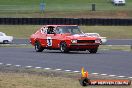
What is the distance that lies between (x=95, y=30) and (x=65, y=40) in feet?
94.3

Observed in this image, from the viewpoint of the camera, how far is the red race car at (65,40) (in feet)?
91.4

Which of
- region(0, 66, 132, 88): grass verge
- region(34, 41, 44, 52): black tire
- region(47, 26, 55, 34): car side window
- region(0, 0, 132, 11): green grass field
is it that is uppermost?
region(0, 66, 132, 88): grass verge

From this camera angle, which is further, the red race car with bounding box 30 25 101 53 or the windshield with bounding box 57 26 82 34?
the windshield with bounding box 57 26 82 34

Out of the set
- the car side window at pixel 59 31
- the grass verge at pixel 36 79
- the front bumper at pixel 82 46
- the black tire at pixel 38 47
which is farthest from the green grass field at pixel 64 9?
the grass verge at pixel 36 79

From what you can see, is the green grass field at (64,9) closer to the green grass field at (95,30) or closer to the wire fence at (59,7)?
the wire fence at (59,7)

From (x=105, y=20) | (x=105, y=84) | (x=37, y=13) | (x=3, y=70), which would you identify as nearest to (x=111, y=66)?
(x=3, y=70)

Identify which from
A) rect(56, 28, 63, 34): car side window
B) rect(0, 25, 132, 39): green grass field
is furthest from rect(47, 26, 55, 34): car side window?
rect(0, 25, 132, 39): green grass field

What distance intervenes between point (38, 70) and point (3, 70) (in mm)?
1070

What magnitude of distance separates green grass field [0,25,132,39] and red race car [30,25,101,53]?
2556 cm

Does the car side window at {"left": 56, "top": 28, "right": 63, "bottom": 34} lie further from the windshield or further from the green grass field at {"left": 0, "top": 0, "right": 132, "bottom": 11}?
the green grass field at {"left": 0, "top": 0, "right": 132, "bottom": 11}

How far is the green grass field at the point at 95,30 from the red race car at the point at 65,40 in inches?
1006

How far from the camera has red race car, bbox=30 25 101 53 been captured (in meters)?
27.8

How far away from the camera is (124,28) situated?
57.2 m

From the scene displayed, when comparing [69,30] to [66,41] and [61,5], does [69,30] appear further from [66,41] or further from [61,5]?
[61,5]
